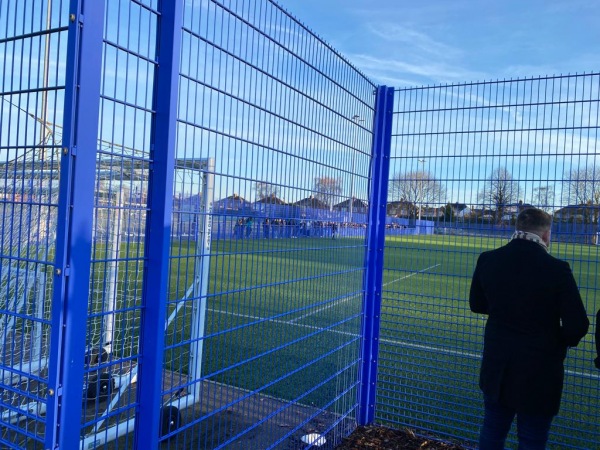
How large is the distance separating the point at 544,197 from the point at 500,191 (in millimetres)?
360

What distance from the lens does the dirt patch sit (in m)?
4.52

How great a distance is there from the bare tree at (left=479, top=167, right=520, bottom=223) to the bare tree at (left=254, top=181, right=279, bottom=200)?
2.25 metres

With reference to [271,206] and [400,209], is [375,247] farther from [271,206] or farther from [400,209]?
[271,206]

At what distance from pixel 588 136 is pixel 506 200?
0.82 m

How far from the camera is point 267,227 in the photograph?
3.18 m

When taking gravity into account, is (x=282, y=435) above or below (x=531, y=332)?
below

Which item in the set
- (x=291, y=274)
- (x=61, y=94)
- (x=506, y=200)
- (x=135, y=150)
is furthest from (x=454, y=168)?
(x=61, y=94)

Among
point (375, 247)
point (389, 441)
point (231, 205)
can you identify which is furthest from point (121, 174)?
point (389, 441)

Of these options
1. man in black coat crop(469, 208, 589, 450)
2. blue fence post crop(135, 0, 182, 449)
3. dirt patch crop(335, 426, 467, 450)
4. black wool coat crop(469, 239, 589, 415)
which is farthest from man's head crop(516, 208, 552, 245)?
dirt patch crop(335, 426, 467, 450)

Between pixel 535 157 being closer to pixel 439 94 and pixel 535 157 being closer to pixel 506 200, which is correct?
pixel 506 200

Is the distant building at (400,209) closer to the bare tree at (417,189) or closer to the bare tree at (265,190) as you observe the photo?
the bare tree at (417,189)

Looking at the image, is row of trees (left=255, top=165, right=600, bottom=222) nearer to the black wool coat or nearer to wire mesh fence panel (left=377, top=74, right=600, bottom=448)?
wire mesh fence panel (left=377, top=74, right=600, bottom=448)

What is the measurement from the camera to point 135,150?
2238 mm

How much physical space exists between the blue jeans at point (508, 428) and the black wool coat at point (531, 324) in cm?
12
